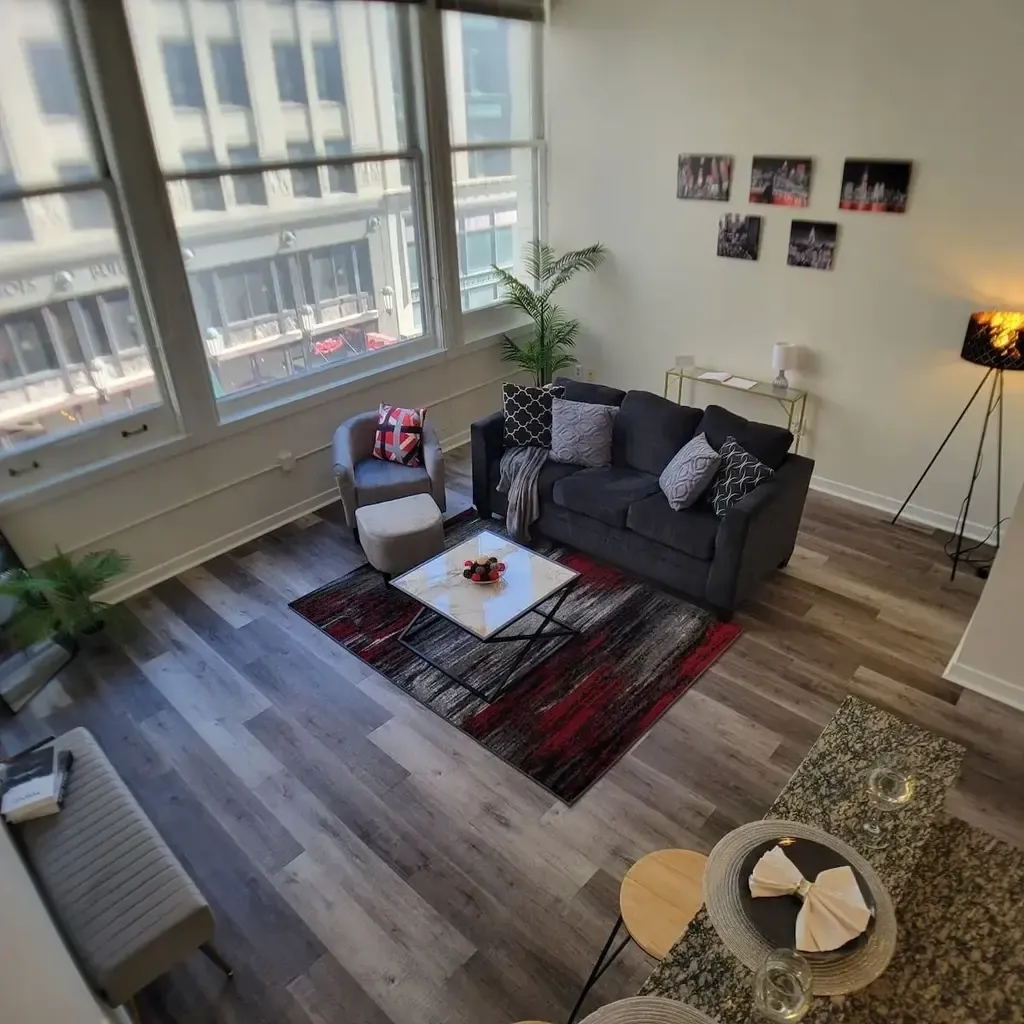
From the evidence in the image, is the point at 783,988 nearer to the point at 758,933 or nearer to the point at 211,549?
the point at 758,933

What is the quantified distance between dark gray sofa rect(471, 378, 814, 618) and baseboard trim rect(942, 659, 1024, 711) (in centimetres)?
99

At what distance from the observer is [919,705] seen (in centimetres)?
336

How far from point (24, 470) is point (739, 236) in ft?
14.8

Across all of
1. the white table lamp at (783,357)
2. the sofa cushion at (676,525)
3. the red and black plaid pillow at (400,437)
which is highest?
the white table lamp at (783,357)

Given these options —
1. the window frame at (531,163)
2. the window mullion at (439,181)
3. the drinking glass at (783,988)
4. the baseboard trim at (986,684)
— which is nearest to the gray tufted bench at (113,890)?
the drinking glass at (783,988)

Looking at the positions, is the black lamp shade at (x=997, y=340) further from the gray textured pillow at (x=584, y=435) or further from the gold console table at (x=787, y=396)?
the gray textured pillow at (x=584, y=435)

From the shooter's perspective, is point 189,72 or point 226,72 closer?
point 189,72

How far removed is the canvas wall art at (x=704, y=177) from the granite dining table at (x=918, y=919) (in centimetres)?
410

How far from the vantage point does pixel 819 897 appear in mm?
1538

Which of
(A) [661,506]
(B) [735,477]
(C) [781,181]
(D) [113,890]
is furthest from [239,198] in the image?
(D) [113,890]

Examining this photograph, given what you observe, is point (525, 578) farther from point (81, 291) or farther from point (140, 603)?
point (81, 291)

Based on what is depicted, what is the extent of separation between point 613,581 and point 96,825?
108 inches

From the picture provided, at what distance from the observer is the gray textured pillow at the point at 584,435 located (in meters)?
4.48

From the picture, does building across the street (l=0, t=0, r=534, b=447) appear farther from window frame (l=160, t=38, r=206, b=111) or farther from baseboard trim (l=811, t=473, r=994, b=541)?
baseboard trim (l=811, t=473, r=994, b=541)
